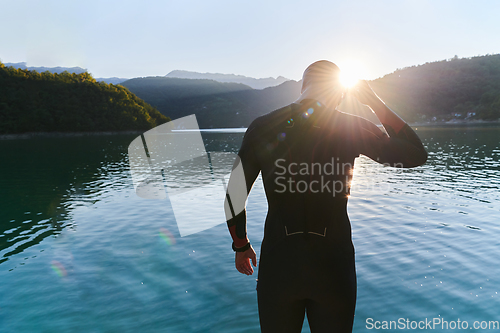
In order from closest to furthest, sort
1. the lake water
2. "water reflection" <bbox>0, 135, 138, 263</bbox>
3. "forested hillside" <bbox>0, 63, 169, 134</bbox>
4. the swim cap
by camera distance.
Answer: the swim cap, the lake water, "water reflection" <bbox>0, 135, 138, 263</bbox>, "forested hillside" <bbox>0, 63, 169, 134</bbox>

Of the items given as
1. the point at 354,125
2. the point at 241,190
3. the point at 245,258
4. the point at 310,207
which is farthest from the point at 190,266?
the point at 354,125

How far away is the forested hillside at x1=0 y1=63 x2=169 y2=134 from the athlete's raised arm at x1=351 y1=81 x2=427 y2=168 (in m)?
111

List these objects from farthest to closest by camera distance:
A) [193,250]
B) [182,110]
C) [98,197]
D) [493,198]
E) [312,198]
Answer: [182,110], [98,197], [493,198], [193,250], [312,198]

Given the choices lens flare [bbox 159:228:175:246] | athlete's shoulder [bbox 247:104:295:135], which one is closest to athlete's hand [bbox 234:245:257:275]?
athlete's shoulder [bbox 247:104:295:135]

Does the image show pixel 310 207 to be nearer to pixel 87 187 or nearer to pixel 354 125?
pixel 354 125

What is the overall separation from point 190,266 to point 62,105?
124 metres

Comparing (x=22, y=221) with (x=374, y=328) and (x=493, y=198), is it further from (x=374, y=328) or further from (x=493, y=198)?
(x=493, y=198)

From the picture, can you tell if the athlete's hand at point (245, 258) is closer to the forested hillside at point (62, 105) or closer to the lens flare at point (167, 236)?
the lens flare at point (167, 236)

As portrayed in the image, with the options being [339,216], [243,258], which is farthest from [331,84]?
[243,258]

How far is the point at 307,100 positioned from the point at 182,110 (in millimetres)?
199424

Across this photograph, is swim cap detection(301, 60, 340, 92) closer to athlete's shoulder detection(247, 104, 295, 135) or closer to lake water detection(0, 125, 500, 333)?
athlete's shoulder detection(247, 104, 295, 135)

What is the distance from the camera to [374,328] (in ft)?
15.5

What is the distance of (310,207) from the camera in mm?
1977

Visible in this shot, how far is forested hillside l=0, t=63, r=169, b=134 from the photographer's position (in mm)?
99875
